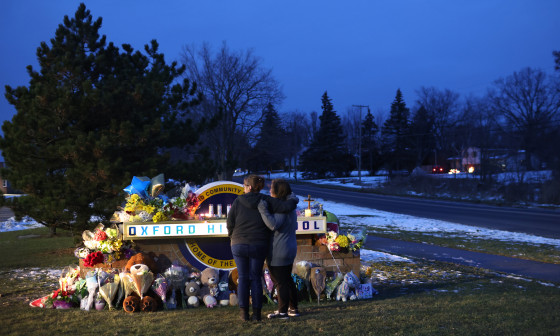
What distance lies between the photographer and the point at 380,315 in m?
5.75

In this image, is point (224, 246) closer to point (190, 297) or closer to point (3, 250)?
point (190, 297)

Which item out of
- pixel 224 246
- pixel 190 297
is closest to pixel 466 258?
pixel 224 246

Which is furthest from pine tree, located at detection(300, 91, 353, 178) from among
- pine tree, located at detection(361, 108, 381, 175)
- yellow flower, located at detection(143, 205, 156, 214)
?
yellow flower, located at detection(143, 205, 156, 214)

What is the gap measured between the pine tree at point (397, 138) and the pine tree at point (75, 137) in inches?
2517

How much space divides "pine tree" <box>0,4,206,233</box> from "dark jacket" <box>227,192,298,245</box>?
5765mm

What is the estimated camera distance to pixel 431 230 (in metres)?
17.2

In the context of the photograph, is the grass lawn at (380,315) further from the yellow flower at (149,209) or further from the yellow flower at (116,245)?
the yellow flower at (149,209)

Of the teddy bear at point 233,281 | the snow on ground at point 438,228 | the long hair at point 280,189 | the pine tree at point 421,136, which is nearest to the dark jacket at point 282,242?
the long hair at point 280,189

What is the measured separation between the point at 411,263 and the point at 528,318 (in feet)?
14.5

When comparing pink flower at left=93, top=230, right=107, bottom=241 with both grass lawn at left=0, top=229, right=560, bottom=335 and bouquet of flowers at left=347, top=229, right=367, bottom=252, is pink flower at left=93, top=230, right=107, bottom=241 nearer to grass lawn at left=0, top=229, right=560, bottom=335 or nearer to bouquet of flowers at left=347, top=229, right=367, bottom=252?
grass lawn at left=0, top=229, right=560, bottom=335

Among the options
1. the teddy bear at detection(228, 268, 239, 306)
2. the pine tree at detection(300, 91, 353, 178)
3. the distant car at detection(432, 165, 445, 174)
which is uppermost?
the pine tree at detection(300, 91, 353, 178)

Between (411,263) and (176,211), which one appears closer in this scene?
(176,211)

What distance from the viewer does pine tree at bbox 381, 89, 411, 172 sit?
7419 cm

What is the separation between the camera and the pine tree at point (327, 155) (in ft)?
Result: 232
